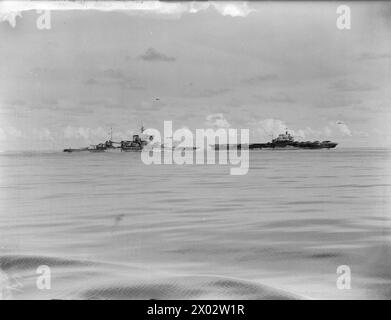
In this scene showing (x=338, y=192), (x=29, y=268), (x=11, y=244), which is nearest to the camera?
(x=29, y=268)

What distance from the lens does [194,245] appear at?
724cm

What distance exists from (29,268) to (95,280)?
878 millimetres

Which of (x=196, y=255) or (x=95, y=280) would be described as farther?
(x=196, y=255)

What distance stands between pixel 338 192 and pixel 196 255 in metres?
5.29

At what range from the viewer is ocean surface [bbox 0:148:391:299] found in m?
5.77

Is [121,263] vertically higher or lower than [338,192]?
lower

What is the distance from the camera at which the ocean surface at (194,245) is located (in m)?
5.77

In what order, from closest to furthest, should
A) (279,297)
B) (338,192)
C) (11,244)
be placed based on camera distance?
(279,297) < (11,244) < (338,192)

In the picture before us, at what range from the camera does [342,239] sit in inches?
295
